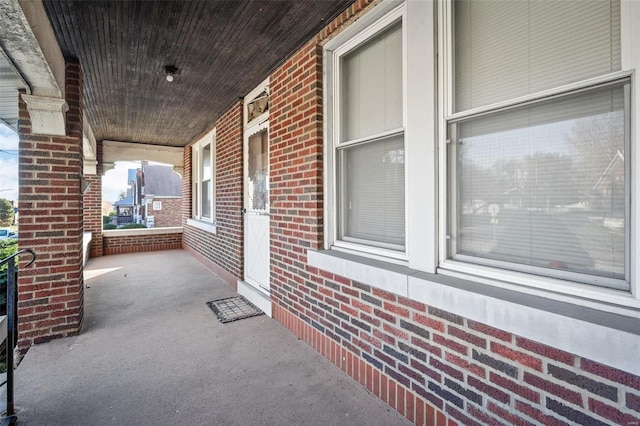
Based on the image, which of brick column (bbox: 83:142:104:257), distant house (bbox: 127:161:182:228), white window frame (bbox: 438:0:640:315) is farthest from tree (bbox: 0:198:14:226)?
distant house (bbox: 127:161:182:228)

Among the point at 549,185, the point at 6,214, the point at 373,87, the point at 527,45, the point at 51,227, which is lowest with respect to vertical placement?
the point at 51,227

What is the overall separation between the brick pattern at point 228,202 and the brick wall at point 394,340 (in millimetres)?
1413

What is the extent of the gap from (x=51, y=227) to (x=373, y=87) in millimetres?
3387

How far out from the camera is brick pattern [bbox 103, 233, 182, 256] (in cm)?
822

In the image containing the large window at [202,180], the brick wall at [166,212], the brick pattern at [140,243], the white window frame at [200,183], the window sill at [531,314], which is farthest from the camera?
the brick wall at [166,212]

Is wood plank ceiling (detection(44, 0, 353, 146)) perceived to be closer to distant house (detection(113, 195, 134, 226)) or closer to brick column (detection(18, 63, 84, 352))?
brick column (detection(18, 63, 84, 352))

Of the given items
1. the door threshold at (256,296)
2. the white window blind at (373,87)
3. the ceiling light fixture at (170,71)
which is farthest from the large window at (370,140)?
the ceiling light fixture at (170,71)

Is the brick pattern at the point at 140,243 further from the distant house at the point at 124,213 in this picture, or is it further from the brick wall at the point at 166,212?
the distant house at the point at 124,213

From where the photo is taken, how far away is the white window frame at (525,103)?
1240 mm

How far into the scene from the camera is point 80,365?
8.76ft

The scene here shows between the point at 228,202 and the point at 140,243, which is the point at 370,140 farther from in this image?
the point at 140,243

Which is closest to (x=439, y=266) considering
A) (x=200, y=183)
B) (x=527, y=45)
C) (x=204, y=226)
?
(x=527, y=45)

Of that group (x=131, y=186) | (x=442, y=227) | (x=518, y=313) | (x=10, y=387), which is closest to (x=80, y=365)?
(x=10, y=387)

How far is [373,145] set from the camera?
2529 millimetres
